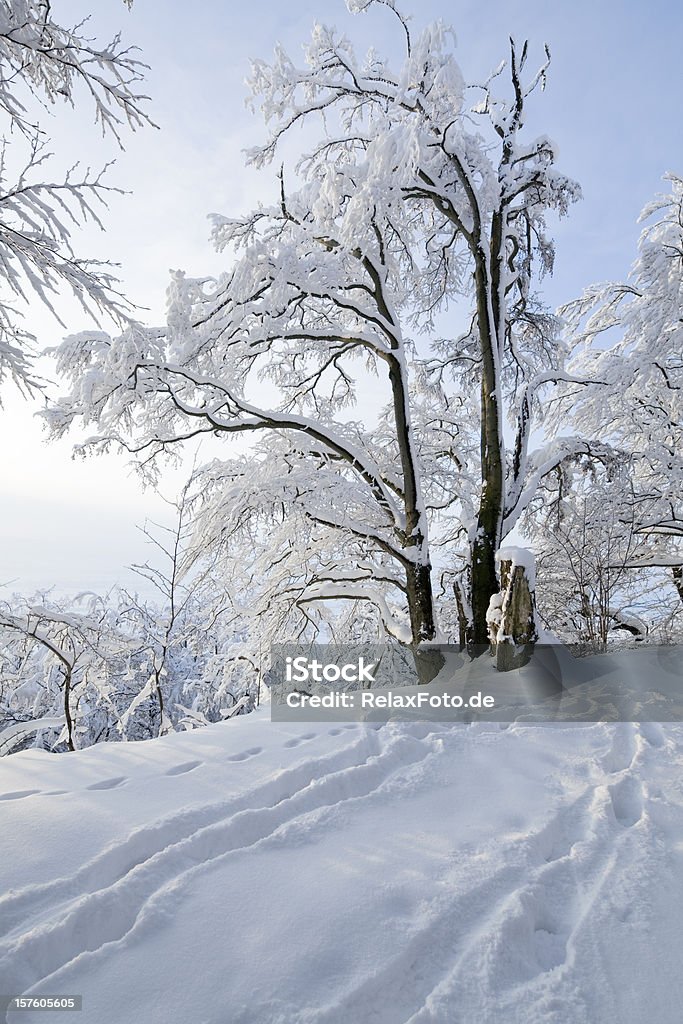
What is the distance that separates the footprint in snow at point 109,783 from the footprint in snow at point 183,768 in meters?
0.24

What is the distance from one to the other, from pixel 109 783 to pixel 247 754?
0.80 metres

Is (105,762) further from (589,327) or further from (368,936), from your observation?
(589,327)

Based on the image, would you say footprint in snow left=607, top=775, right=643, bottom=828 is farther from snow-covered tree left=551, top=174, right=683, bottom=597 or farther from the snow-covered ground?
snow-covered tree left=551, top=174, right=683, bottom=597

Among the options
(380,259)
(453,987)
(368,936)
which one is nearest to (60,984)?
(368,936)

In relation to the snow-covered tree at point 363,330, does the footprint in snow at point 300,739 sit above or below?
below

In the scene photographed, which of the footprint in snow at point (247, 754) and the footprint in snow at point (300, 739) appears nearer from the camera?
the footprint in snow at point (247, 754)

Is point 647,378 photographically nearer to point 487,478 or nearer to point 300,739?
point 487,478

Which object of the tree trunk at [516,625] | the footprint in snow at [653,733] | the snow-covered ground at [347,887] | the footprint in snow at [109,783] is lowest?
the snow-covered ground at [347,887]

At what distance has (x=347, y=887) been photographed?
210 centimetres

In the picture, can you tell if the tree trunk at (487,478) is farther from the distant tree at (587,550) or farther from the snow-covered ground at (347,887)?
the snow-covered ground at (347,887)

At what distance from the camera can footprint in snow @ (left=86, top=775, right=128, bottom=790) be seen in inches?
117

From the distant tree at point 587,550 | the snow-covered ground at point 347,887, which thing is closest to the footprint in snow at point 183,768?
the snow-covered ground at point 347,887

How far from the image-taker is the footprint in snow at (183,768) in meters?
3.16

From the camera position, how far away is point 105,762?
3383 mm
